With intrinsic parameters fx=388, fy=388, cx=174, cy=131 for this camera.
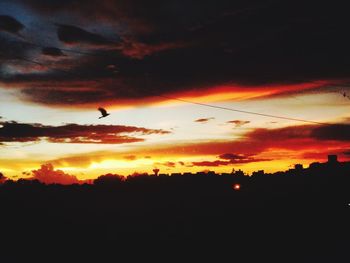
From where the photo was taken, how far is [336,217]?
35625mm

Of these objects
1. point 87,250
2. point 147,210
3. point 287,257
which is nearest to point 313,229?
point 287,257

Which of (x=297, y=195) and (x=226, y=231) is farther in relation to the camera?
(x=297, y=195)

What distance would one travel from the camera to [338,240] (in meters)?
30.1

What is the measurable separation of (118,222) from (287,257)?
1206cm

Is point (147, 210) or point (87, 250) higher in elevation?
point (147, 210)

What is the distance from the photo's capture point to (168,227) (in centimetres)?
2803

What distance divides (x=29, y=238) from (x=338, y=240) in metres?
22.9

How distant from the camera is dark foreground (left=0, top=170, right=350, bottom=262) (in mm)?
24766

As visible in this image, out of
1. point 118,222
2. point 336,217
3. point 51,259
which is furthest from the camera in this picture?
point 336,217

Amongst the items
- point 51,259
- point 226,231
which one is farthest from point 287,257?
point 51,259

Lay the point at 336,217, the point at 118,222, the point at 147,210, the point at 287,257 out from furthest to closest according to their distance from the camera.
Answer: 1. the point at 336,217
2. the point at 147,210
3. the point at 118,222
4. the point at 287,257

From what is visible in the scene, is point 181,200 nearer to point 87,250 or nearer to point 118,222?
point 118,222

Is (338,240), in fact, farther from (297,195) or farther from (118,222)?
(118,222)

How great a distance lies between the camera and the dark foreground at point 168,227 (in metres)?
24.8
